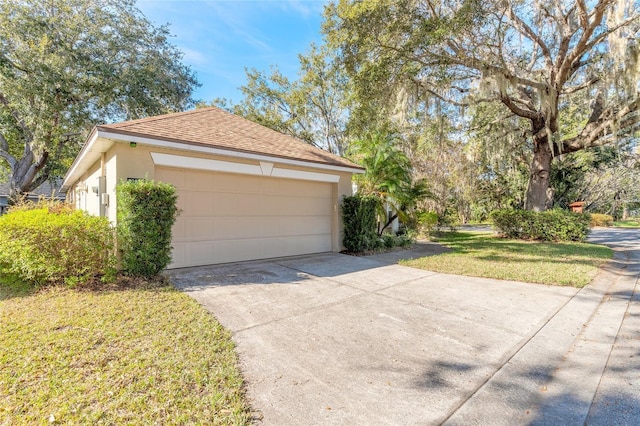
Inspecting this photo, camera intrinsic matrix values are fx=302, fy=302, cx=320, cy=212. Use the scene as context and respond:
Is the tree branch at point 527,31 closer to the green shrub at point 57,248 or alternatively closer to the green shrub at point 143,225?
the green shrub at point 143,225

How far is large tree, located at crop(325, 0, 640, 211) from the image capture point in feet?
24.5

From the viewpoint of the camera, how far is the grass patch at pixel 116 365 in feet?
6.72

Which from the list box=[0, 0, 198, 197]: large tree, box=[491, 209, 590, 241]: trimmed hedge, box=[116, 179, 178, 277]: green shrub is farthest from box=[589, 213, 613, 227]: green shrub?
box=[0, 0, 198, 197]: large tree

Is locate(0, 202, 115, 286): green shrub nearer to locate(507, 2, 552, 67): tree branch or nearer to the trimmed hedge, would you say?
locate(507, 2, 552, 67): tree branch

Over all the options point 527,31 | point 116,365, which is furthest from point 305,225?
point 527,31

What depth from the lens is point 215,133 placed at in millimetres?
7312

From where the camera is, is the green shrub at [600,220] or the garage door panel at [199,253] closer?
the garage door panel at [199,253]

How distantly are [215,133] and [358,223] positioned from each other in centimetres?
452

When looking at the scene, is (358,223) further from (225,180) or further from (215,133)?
(215,133)

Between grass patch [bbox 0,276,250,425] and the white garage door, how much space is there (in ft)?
8.08

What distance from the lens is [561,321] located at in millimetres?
3812

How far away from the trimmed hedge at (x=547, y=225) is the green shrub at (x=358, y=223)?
7.16 m

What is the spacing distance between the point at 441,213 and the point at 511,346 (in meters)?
14.2

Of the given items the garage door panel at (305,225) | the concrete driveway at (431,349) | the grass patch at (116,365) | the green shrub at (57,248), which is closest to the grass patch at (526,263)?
the concrete driveway at (431,349)
